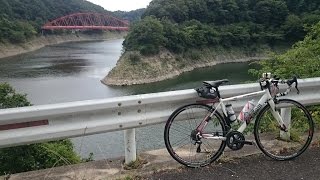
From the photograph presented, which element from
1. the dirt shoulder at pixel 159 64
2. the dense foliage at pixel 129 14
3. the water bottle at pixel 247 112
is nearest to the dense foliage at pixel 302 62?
the water bottle at pixel 247 112

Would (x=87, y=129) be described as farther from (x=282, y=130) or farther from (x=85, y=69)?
(x=85, y=69)

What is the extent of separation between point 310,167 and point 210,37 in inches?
2715

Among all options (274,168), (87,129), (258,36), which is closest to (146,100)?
(87,129)

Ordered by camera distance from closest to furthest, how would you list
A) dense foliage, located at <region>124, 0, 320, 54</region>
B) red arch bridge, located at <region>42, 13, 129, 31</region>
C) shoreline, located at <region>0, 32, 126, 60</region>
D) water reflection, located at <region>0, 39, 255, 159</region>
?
water reflection, located at <region>0, 39, 255, 159</region> < dense foliage, located at <region>124, 0, 320, 54</region> < shoreline, located at <region>0, 32, 126, 60</region> < red arch bridge, located at <region>42, 13, 129, 31</region>

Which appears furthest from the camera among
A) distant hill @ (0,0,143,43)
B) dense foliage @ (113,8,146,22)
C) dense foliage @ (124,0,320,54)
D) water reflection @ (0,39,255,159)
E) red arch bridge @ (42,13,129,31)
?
dense foliage @ (113,8,146,22)

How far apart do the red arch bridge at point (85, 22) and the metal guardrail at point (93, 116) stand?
97.1m

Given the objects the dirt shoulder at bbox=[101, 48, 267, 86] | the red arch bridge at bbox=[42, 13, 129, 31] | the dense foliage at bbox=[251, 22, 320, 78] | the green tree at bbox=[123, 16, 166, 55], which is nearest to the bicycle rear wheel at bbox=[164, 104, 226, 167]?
the dense foliage at bbox=[251, 22, 320, 78]

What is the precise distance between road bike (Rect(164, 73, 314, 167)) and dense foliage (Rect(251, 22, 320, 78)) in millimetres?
3234

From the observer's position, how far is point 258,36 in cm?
7562

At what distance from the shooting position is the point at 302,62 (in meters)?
8.05

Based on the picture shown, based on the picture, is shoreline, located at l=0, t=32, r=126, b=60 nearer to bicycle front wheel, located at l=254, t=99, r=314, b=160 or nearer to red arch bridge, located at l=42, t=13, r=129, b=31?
red arch bridge, located at l=42, t=13, r=129, b=31

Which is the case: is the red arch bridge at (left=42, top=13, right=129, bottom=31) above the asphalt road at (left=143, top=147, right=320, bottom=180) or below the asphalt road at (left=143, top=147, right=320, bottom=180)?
above

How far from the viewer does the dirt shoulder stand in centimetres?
5334

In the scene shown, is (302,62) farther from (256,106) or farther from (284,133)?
(256,106)
